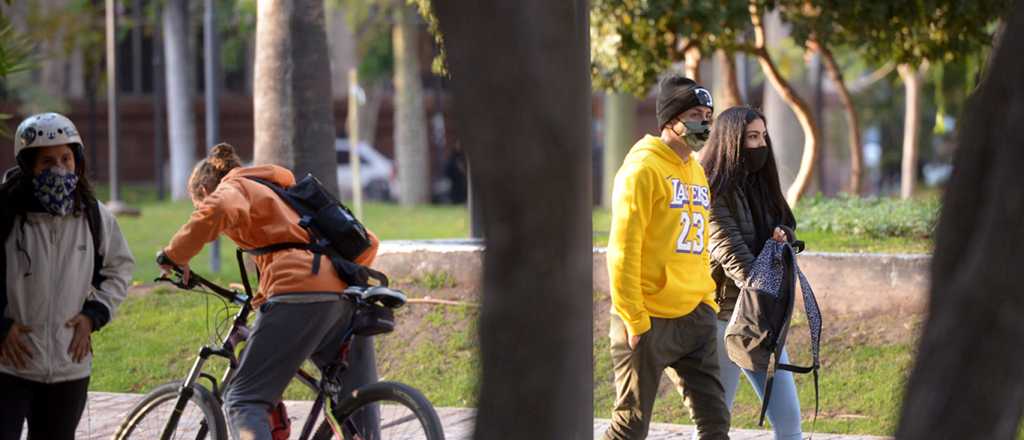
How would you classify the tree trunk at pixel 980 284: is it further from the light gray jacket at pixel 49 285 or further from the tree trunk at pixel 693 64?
the tree trunk at pixel 693 64

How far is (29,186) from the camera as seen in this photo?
5.59 meters

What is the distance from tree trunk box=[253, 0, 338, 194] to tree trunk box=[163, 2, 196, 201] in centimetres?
1534

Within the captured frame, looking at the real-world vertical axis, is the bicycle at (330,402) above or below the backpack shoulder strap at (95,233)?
below

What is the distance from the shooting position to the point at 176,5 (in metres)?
27.3

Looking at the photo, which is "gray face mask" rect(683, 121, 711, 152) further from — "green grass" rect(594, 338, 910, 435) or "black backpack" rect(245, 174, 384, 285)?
"green grass" rect(594, 338, 910, 435)

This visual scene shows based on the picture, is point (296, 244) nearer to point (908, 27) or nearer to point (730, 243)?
point (730, 243)

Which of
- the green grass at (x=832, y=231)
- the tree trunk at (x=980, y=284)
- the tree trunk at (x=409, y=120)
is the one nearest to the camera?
the tree trunk at (x=980, y=284)

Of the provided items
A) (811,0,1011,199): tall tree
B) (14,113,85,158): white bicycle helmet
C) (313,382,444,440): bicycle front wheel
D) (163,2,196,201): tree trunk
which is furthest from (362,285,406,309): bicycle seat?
(163,2,196,201): tree trunk

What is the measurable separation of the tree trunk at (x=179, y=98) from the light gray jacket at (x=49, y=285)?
2254 cm

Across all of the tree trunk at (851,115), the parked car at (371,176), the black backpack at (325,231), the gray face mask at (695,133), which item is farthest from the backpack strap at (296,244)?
the parked car at (371,176)

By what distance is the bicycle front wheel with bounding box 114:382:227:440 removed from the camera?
6281 millimetres

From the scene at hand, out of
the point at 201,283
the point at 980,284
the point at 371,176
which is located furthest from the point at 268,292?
the point at 371,176

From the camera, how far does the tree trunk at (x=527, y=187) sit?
3035mm

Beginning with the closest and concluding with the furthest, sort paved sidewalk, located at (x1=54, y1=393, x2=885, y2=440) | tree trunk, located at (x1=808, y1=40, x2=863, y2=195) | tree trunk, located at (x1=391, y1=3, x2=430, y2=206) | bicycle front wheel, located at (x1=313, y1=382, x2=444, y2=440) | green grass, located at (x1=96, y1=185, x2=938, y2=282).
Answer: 1. bicycle front wheel, located at (x1=313, y1=382, x2=444, y2=440)
2. paved sidewalk, located at (x1=54, y1=393, x2=885, y2=440)
3. green grass, located at (x1=96, y1=185, x2=938, y2=282)
4. tree trunk, located at (x1=808, y1=40, x2=863, y2=195)
5. tree trunk, located at (x1=391, y1=3, x2=430, y2=206)
